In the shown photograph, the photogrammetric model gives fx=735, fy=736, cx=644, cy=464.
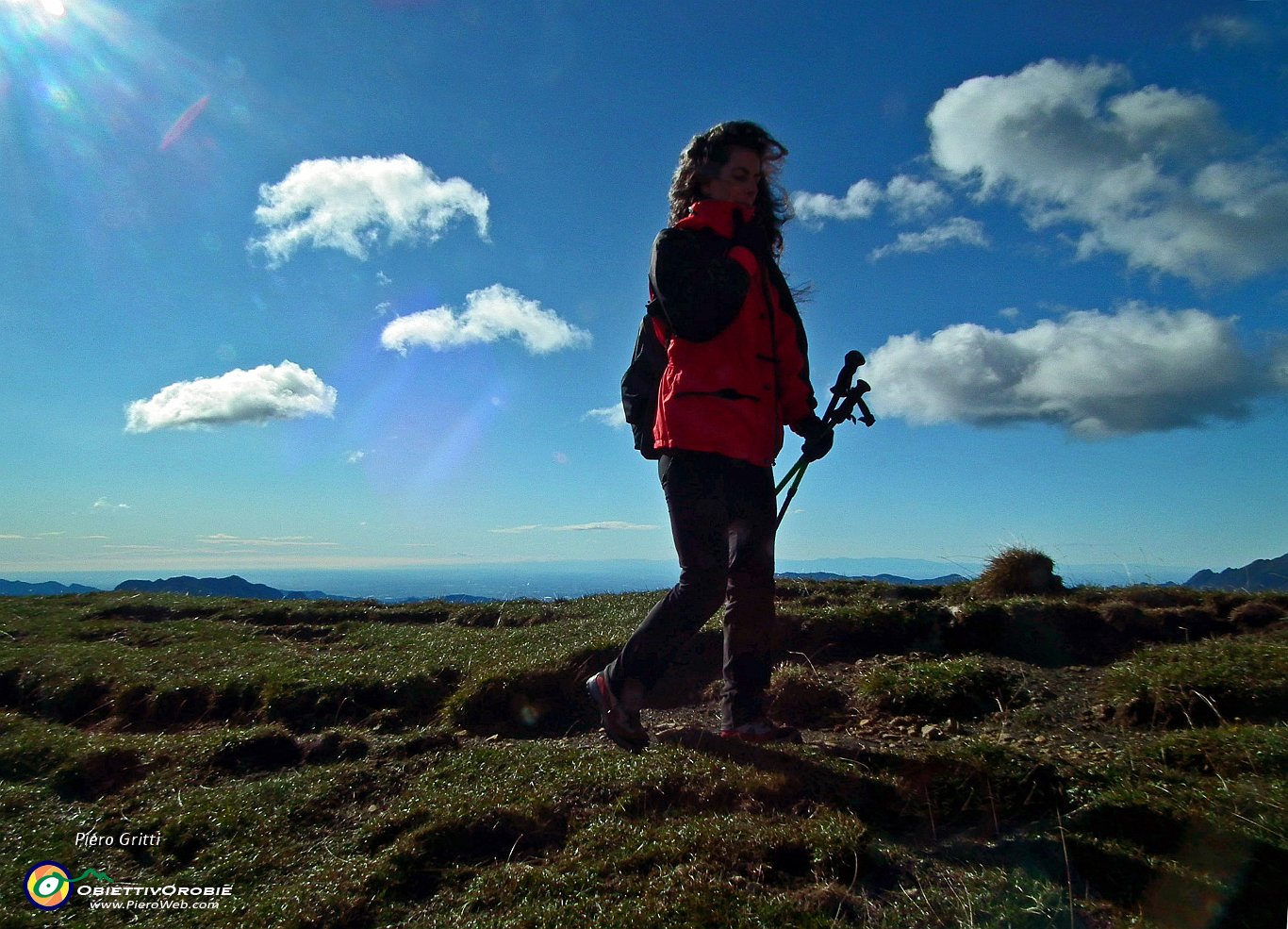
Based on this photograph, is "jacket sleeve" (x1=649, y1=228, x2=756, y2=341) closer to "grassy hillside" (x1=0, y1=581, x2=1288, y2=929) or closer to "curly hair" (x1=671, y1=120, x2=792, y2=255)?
"curly hair" (x1=671, y1=120, x2=792, y2=255)

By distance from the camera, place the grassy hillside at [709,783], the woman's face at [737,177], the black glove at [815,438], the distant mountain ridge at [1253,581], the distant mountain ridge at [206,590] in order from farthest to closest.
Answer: the distant mountain ridge at [206,590], the distant mountain ridge at [1253,581], the black glove at [815,438], the woman's face at [737,177], the grassy hillside at [709,783]

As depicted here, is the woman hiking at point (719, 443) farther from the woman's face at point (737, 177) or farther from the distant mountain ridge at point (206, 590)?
the distant mountain ridge at point (206, 590)

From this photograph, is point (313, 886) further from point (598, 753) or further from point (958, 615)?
point (958, 615)

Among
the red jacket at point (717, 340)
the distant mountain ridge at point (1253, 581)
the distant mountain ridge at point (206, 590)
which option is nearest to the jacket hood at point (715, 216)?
the red jacket at point (717, 340)

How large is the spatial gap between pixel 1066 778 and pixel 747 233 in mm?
3467

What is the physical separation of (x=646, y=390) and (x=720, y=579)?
4.33 feet

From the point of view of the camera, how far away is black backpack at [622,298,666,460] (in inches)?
189

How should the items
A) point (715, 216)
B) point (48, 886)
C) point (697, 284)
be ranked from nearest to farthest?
point (48, 886), point (697, 284), point (715, 216)

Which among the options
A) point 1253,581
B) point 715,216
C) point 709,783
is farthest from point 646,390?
point 1253,581

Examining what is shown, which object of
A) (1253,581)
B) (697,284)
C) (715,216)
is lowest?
(1253,581)

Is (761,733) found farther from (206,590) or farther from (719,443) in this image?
(206,590)

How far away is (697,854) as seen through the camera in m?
3.19

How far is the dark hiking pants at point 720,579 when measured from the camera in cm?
434

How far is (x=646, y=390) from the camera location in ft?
15.8
